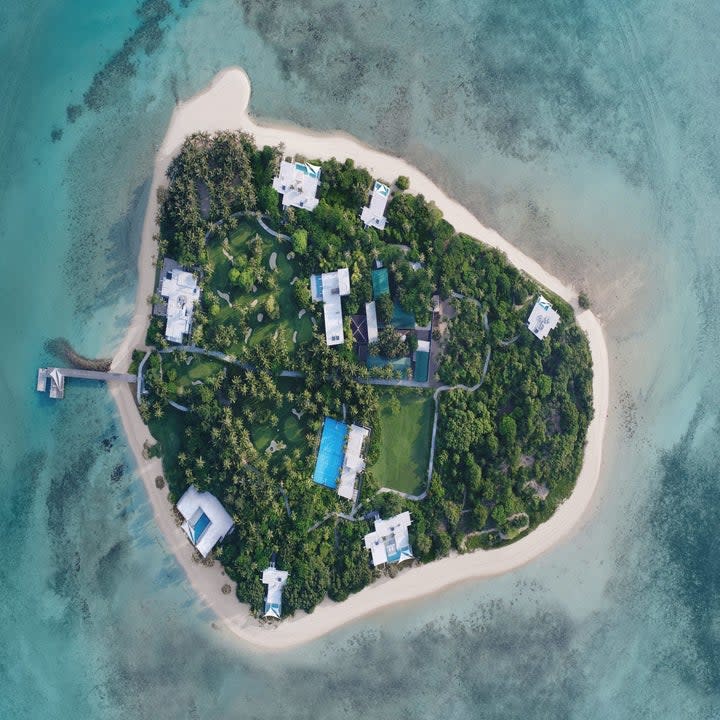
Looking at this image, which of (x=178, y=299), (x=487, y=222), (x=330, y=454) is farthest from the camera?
(x=487, y=222)

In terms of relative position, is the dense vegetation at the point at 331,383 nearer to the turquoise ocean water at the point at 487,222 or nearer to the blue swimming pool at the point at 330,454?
the blue swimming pool at the point at 330,454

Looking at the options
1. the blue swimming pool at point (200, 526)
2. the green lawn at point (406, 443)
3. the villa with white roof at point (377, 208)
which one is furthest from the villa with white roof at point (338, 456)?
the villa with white roof at point (377, 208)

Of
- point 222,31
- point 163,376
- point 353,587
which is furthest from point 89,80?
point 353,587

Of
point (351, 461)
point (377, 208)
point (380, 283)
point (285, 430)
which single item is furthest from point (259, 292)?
point (351, 461)

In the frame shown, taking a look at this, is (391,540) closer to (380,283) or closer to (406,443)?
(406,443)

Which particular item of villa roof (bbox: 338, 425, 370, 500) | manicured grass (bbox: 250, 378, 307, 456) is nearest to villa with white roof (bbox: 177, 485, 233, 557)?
manicured grass (bbox: 250, 378, 307, 456)

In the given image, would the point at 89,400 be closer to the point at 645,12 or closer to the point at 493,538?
the point at 493,538
